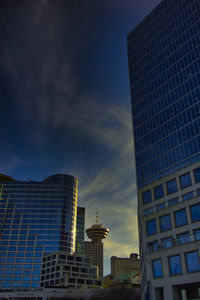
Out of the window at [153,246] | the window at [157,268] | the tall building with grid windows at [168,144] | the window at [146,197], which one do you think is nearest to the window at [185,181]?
the tall building with grid windows at [168,144]

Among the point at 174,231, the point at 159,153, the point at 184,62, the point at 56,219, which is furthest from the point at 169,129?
the point at 56,219

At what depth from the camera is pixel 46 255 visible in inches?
6294

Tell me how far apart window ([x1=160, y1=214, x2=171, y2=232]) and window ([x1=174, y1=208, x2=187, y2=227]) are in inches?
84.3

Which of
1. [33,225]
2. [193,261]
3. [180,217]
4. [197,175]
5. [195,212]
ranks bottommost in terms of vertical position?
[193,261]

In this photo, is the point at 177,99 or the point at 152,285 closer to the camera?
the point at 152,285

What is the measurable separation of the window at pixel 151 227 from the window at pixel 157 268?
7.43m

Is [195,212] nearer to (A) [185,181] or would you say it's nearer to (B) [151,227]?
(A) [185,181]

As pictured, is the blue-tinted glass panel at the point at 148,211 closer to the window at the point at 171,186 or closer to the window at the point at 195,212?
the window at the point at 171,186

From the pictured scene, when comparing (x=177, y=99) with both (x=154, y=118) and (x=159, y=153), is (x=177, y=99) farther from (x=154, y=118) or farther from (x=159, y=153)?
(x=159, y=153)

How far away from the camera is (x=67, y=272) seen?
5994 inches

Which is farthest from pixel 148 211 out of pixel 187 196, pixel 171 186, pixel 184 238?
pixel 184 238

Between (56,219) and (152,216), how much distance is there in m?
106

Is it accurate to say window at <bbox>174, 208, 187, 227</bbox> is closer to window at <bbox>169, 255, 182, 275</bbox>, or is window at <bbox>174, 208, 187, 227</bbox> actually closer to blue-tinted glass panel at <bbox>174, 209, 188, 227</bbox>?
blue-tinted glass panel at <bbox>174, 209, 188, 227</bbox>

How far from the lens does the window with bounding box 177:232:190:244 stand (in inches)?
2333
